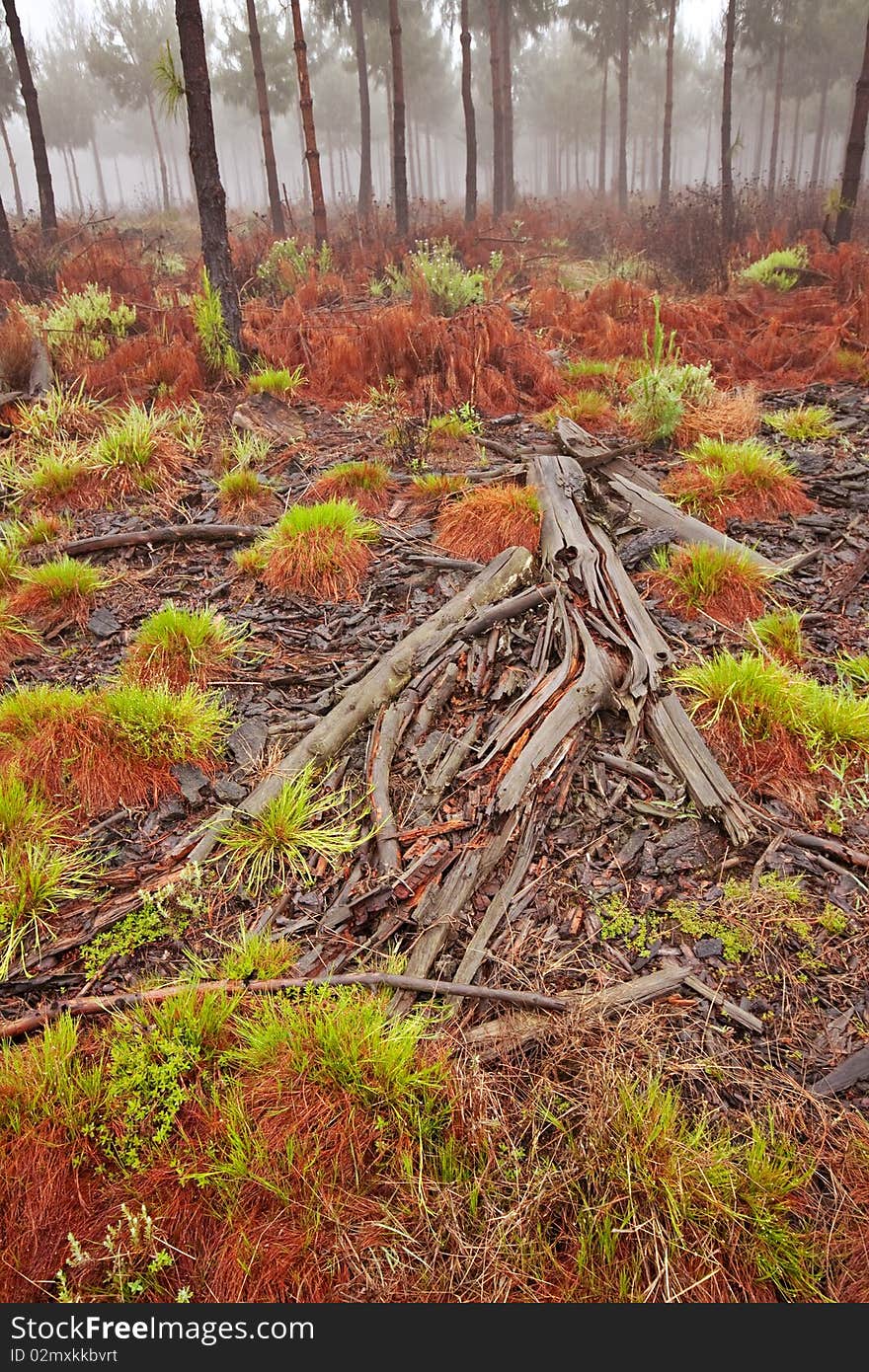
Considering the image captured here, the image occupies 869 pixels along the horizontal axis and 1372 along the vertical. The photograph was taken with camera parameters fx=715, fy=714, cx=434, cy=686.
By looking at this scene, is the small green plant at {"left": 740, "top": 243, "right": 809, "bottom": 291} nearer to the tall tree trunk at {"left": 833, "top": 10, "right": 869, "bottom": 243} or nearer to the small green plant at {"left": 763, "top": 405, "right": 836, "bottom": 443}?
the tall tree trunk at {"left": 833, "top": 10, "right": 869, "bottom": 243}

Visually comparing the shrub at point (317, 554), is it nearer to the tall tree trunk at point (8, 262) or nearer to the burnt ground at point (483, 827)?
the burnt ground at point (483, 827)

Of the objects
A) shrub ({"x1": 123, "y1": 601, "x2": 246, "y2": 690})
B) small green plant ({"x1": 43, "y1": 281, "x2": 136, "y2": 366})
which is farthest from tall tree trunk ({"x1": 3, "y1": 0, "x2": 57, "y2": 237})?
shrub ({"x1": 123, "y1": 601, "x2": 246, "y2": 690})

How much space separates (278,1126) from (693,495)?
4.51m

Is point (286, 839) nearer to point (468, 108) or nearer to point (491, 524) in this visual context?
point (491, 524)

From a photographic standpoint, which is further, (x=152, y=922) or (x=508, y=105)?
(x=508, y=105)

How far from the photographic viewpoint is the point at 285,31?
32562 millimetres

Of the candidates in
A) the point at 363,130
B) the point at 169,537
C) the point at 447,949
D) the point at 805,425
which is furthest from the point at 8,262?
the point at 363,130

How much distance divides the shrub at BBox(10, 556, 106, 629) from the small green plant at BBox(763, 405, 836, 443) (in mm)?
5549

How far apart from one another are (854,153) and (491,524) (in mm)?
11816

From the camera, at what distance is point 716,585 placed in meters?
4.08

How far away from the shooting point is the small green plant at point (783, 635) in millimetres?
3689

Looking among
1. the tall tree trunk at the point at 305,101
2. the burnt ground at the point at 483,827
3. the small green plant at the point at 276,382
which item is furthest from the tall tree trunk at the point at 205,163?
the tall tree trunk at the point at 305,101

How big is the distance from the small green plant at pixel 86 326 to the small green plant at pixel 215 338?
1224 mm

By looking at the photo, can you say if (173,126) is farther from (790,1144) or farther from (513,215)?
(790,1144)
